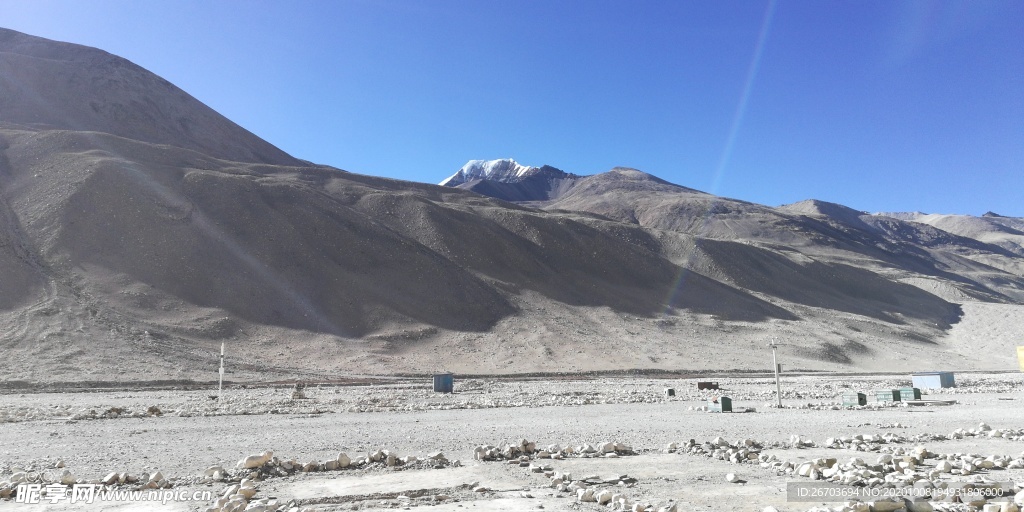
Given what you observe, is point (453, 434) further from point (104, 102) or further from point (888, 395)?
point (104, 102)

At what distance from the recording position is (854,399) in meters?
22.1

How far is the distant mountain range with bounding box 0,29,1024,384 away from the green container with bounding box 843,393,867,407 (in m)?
23.6

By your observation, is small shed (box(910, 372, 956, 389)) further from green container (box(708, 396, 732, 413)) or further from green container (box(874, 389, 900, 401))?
green container (box(708, 396, 732, 413))

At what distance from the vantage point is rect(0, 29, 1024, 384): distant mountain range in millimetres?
43844

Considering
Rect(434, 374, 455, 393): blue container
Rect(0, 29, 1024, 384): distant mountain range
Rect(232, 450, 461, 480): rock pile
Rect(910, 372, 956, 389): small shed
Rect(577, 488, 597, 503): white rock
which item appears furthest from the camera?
Rect(0, 29, 1024, 384): distant mountain range

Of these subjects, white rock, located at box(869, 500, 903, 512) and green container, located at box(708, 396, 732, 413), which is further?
green container, located at box(708, 396, 732, 413)

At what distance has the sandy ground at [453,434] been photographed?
824 centimetres

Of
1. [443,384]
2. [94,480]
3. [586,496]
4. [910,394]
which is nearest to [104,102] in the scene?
[443,384]

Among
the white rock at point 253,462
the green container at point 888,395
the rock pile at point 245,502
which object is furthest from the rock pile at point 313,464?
the green container at point 888,395

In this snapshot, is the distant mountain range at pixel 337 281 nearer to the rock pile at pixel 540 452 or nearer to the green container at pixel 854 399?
the green container at pixel 854 399

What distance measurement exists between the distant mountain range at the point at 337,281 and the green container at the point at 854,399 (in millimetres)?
23625

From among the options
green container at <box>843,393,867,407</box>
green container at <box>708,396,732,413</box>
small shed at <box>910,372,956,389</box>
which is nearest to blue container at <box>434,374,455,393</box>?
green container at <box>708,396,732,413</box>

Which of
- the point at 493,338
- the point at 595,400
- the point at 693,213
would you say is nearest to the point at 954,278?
the point at 693,213

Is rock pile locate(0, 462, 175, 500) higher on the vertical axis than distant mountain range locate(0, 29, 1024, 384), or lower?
lower
